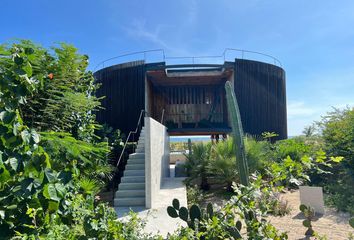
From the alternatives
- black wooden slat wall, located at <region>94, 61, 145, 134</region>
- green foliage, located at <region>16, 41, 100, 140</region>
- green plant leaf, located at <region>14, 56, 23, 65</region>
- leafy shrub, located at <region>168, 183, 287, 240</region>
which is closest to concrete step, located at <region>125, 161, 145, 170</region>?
green foliage, located at <region>16, 41, 100, 140</region>

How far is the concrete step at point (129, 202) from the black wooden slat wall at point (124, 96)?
5707mm

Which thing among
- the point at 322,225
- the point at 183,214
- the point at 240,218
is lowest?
the point at 322,225

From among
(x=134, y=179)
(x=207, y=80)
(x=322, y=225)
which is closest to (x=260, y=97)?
(x=207, y=80)

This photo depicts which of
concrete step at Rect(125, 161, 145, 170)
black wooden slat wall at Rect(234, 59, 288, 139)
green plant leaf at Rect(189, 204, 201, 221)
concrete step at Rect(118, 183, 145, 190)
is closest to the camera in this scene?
green plant leaf at Rect(189, 204, 201, 221)

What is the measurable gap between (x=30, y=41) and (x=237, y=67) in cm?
1084

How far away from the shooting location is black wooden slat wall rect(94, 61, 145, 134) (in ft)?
40.6

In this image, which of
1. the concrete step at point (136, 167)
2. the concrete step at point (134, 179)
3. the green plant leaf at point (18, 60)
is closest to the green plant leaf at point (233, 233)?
the green plant leaf at point (18, 60)

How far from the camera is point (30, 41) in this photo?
10.1 ft

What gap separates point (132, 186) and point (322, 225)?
436 centimetres

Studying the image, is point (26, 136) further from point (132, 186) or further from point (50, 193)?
point (132, 186)

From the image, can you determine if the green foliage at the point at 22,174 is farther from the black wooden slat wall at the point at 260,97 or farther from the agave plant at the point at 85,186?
the black wooden slat wall at the point at 260,97

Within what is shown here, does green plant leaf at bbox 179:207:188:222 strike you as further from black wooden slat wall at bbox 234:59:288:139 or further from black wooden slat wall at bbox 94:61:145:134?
black wooden slat wall at bbox 234:59:288:139

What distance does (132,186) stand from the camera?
23.2 feet

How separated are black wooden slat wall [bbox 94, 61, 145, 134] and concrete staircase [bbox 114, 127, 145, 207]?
14.0 feet
